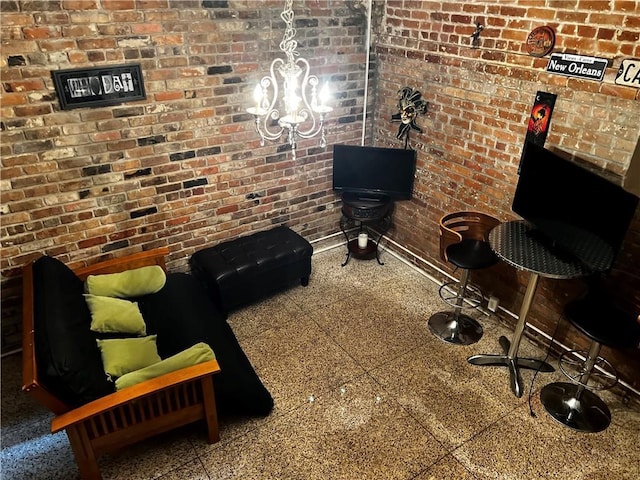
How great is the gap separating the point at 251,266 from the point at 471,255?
1654 millimetres

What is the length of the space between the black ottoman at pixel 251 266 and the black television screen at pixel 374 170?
74 cm

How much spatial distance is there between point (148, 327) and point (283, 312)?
1098mm

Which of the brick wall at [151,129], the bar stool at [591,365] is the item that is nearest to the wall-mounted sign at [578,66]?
the bar stool at [591,365]

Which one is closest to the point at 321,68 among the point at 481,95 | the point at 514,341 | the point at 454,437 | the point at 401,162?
the point at 401,162

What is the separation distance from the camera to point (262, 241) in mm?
3873

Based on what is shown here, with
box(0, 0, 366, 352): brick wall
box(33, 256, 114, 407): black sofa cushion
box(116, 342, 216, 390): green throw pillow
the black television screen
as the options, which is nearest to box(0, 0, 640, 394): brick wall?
box(0, 0, 366, 352): brick wall

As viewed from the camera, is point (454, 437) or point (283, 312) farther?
point (283, 312)

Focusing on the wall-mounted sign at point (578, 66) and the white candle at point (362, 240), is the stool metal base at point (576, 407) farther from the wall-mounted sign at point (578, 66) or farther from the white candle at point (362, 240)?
the white candle at point (362, 240)

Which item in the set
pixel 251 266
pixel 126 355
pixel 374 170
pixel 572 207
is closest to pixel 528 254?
pixel 572 207

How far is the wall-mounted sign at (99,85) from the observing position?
280 cm

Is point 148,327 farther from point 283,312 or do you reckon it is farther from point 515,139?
point 515,139

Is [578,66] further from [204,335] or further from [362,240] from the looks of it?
[204,335]

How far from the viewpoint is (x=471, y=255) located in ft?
10.6

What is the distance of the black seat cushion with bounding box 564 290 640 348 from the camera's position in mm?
2512
